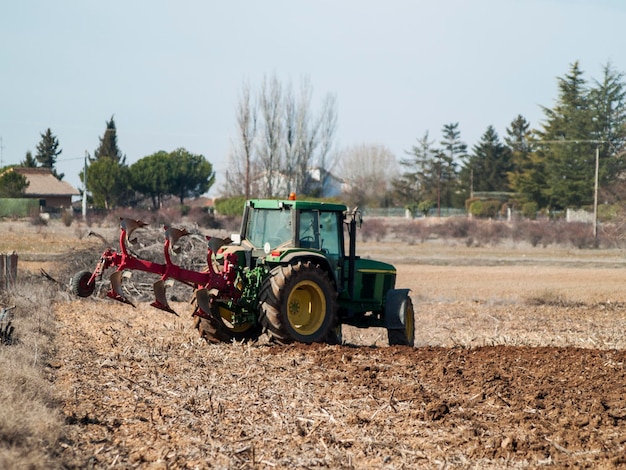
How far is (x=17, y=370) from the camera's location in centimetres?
956

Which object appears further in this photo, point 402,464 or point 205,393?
point 205,393

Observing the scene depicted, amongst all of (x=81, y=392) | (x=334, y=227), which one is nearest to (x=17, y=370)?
(x=81, y=392)

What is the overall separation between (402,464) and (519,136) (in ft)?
282

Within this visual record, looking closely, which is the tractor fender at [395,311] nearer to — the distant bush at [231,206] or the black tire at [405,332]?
the black tire at [405,332]

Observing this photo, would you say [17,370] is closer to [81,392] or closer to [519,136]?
[81,392]

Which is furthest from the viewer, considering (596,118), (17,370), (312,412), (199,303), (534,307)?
(596,118)

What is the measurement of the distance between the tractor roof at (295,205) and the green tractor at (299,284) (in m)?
0.02

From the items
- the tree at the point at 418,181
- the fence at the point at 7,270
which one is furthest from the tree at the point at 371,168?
the fence at the point at 7,270

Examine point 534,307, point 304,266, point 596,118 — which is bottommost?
point 534,307

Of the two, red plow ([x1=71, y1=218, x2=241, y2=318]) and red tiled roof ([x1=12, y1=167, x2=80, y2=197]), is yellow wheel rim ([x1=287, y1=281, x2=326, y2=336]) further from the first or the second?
red tiled roof ([x1=12, y1=167, x2=80, y2=197])

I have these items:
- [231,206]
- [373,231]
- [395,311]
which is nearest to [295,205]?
[395,311]

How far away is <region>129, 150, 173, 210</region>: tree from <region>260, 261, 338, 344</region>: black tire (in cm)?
5808

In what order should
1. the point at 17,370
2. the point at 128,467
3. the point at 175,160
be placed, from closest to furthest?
the point at 128,467 → the point at 17,370 → the point at 175,160

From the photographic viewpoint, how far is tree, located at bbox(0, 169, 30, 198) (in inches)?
2297
